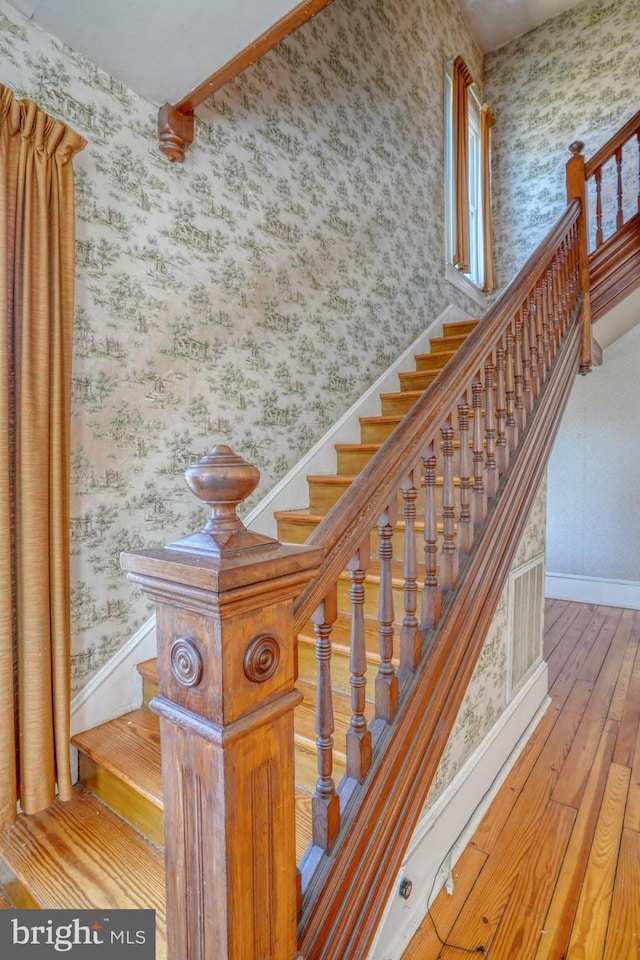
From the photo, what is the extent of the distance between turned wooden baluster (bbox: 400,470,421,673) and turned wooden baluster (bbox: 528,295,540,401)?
1139mm

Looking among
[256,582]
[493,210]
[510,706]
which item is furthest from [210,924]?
[493,210]

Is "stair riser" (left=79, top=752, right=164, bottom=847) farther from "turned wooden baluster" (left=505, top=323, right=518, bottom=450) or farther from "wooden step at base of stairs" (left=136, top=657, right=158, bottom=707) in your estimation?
"turned wooden baluster" (left=505, top=323, right=518, bottom=450)

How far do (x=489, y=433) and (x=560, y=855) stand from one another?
4.86 feet

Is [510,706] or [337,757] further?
[510,706]

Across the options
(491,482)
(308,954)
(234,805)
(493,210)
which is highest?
(493,210)

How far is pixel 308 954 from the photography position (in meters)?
0.89

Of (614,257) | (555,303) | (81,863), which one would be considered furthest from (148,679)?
(614,257)

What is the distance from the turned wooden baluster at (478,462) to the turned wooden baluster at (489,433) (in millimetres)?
66

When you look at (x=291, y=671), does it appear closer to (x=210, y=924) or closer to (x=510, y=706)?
(x=210, y=924)

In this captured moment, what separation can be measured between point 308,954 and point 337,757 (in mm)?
463

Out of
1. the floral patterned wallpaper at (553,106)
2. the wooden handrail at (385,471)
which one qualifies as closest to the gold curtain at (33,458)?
the wooden handrail at (385,471)

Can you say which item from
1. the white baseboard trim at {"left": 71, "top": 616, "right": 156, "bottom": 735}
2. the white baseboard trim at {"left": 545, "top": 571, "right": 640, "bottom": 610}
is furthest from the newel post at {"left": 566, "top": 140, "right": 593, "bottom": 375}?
the white baseboard trim at {"left": 71, "top": 616, "right": 156, "bottom": 735}

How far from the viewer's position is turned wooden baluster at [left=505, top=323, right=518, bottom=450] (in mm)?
1810

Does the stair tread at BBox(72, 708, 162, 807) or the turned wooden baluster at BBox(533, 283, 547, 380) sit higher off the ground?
the turned wooden baluster at BBox(533, 283, 547, 380)
